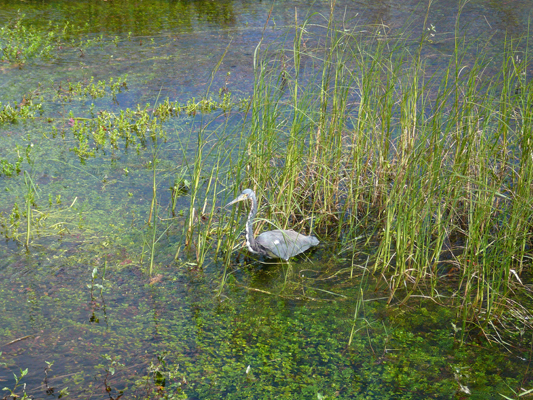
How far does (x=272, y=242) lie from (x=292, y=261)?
0.94ft

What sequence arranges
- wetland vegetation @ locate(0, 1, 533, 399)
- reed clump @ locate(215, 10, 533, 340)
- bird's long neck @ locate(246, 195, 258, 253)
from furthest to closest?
1. bird's long neck @ locate(246, 195, 258, 253)
2. reed clump @ locate(215, 10, 533, 340)
3. wetland vegetation @ locate(0, 1, 533, 399)

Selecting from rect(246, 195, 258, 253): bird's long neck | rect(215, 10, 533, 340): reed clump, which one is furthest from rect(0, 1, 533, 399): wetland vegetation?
rect(246, 195, 258, 253): bird's long neck

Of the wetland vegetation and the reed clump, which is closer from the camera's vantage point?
the wetland vegetation

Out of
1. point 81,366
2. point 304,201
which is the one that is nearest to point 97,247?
point 81,366

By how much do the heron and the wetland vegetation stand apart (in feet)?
0.38

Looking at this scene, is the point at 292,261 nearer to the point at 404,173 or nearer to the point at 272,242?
the point at 272,242

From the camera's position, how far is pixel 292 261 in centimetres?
439

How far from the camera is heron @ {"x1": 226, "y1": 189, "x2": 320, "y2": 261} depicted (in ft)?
13.7

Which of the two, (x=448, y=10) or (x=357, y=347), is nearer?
(x=357, y=347)

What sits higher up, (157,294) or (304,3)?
(304,3)

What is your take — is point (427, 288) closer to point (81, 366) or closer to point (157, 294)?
point (157, 294)

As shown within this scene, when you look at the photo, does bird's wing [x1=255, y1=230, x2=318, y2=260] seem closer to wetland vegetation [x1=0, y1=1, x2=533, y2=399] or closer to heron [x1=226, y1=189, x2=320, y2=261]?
heron [x1=226, y1=189, x2=320, y2=261]

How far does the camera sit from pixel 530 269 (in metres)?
4.16

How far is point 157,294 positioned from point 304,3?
892cm
